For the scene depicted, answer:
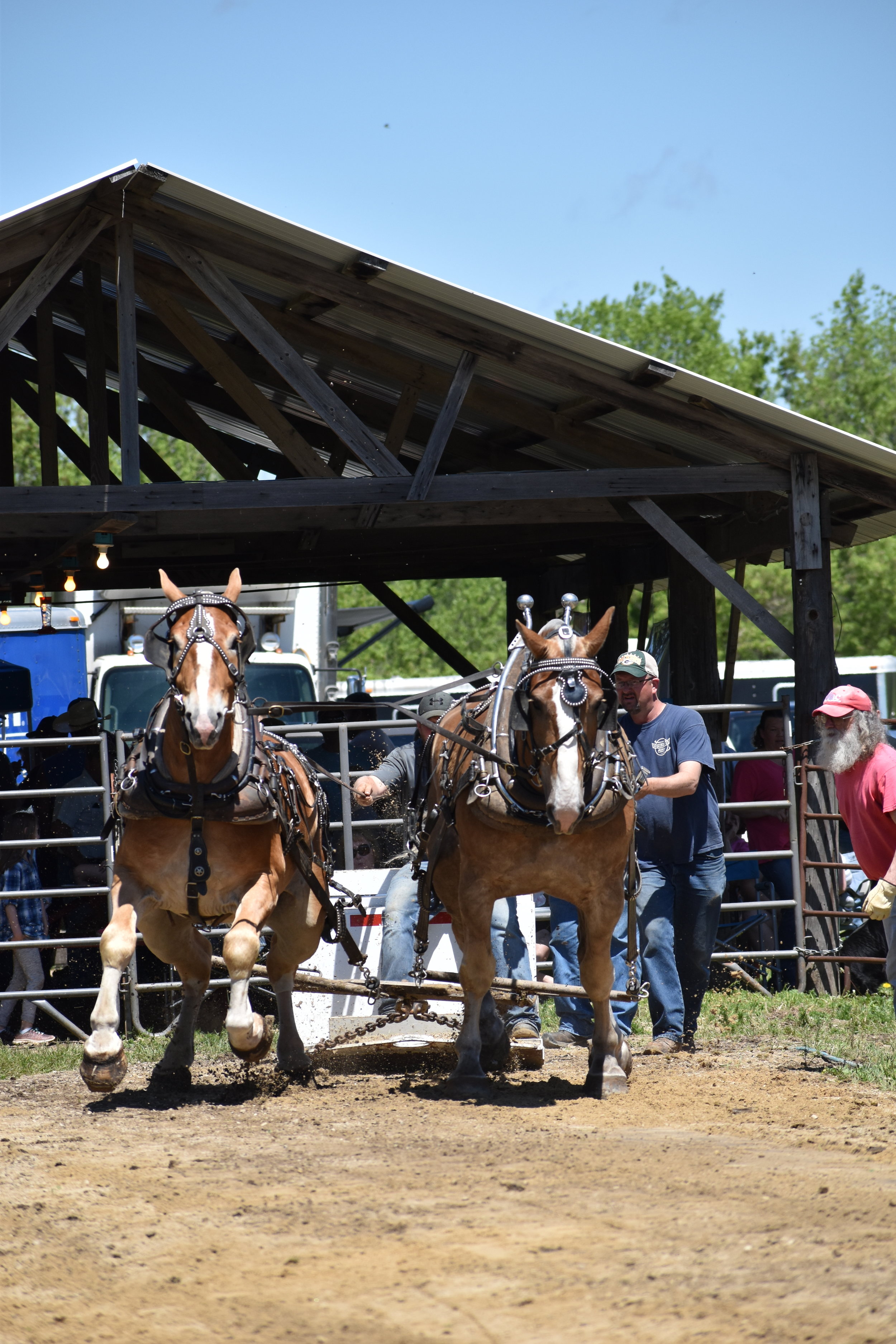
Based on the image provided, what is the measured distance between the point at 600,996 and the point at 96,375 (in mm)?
6732

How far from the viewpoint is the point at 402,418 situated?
1043 cm

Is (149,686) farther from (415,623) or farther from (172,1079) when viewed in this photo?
(172,1079)

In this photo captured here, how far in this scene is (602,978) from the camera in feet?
20.3

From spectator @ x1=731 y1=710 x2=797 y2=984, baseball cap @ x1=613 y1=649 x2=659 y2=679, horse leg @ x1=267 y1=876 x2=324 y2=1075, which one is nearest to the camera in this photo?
horse leg @ x1=267 y1=876 x2=324 y2=1075

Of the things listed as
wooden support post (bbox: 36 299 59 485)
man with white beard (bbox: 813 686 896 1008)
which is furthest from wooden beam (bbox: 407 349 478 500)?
man with white beard (bbox: 813 686 896 1008)

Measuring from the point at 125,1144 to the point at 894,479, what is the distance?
7.31 meters

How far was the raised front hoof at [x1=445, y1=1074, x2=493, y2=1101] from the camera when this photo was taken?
6055 mm

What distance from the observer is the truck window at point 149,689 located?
1402 cm

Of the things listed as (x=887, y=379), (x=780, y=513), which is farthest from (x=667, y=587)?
(x=887, y=379)

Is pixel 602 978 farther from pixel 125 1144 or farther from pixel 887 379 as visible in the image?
pixel 887 379

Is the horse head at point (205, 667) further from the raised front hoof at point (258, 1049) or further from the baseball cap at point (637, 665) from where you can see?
the baseball cap at point (637, 665)

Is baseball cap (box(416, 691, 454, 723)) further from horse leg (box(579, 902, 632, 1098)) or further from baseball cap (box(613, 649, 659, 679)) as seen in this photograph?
horse leg (box(579, 902, 632, 1098))

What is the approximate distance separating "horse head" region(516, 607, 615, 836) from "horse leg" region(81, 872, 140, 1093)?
182cm

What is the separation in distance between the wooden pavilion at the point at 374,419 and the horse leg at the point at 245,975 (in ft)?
12.7
